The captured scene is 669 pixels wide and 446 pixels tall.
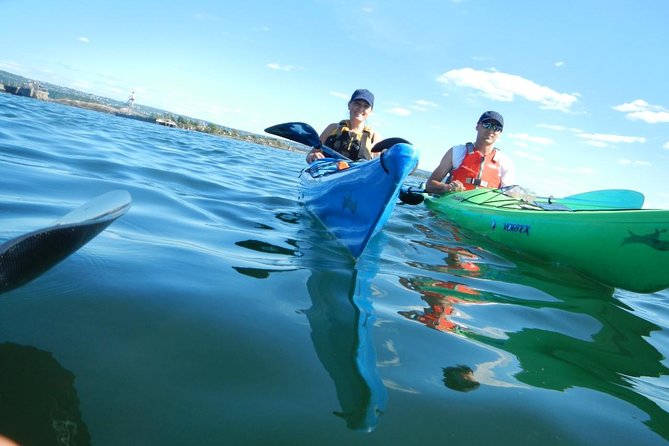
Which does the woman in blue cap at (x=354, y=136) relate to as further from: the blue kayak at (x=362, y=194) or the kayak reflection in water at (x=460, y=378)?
the kayak reflection in water at (x=460, y=378)

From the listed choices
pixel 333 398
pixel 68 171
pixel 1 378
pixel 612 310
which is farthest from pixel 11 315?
pixel 68 171

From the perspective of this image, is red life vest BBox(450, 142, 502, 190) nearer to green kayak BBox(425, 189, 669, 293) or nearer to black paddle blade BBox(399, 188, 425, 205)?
black paddle blade BBox(399, 188, 425, 205)

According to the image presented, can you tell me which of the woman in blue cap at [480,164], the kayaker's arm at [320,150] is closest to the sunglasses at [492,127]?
the woman in blue cap at [480,164]

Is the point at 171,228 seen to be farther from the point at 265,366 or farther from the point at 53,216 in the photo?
the point at 265,366

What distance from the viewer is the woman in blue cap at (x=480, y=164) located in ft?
22.2

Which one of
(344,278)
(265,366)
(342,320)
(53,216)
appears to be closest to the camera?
(265,366)

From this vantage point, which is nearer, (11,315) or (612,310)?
(11,315)

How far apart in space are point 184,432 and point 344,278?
1.77 meters

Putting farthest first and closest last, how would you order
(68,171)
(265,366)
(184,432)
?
(68,171), (265,366), (184,432)

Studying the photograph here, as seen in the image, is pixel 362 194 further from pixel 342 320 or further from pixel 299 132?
pixel 299 132

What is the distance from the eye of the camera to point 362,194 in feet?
11.8

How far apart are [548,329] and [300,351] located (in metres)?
1.76

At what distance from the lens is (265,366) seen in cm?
163

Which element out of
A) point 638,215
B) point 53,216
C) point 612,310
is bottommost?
point 53,216
